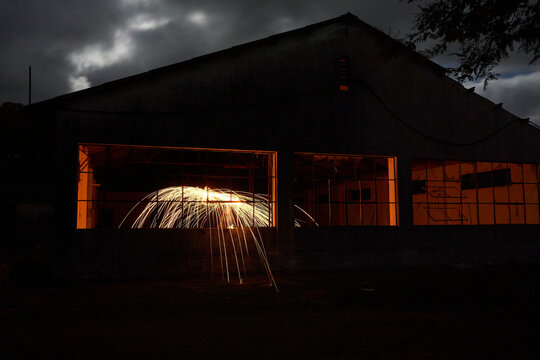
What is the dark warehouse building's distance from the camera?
475 inches

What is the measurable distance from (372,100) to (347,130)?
129cm

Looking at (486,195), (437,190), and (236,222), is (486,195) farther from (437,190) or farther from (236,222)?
(236,222)

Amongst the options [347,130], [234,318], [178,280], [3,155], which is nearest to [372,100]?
[347,130]

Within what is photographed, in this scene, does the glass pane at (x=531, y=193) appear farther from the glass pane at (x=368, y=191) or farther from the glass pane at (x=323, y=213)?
the glass pane at (x=323, y=213)

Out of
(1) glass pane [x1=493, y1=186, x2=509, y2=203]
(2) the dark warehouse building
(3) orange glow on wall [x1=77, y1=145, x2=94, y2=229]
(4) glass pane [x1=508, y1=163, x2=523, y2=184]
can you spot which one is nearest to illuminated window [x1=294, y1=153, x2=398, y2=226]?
(2) the dark warehouse building

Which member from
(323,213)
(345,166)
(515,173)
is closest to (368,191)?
(323,213)

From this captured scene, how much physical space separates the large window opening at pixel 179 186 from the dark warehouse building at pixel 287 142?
115mm

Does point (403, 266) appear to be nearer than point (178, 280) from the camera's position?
No

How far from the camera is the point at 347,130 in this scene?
1417cm

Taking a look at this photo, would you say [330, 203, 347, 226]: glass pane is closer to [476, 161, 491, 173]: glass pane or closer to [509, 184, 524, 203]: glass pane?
[476, 161, 491, 173]: glass pane

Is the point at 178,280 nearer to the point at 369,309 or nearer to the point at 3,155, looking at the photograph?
→ the point at 369,309

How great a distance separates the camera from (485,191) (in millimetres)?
19297

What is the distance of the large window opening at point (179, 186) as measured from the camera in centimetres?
1312

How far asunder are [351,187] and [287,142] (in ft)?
43.0
